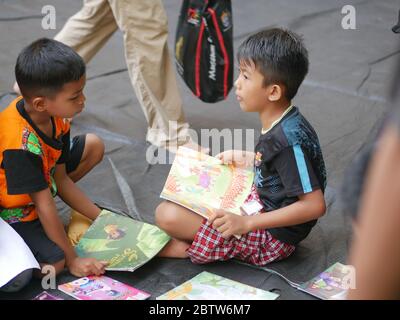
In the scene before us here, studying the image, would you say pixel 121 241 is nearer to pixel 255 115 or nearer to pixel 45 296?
pixel 45 296

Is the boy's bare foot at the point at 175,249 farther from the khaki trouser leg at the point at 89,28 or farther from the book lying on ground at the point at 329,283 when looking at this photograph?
the khaki trouser leg at the point at 89,28

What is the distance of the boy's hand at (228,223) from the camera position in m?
1.79

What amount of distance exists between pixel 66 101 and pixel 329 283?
34.7 inches

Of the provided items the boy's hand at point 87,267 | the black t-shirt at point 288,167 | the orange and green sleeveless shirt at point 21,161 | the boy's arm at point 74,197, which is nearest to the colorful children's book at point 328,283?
the black t-shirt at point 288,167

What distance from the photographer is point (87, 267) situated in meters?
1.89

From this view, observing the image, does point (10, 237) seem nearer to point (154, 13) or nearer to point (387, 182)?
point (154, 13)

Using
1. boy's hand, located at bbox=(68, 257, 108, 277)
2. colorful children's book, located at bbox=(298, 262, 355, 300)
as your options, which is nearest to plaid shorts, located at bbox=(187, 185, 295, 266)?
colorful children's book, located at bbox=(298, 262, 355, 300)

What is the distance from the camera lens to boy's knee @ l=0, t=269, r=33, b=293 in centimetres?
180

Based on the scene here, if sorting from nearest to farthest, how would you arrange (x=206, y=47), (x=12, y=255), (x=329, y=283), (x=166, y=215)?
1. (x=12, y=255)
2. (x=329, y=283)
3. (x=166, y=215)
4. (x=206, y=47)

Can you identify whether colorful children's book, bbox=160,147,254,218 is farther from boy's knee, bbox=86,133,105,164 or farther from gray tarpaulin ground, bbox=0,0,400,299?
boy's knee, bbox=86,133,105,164

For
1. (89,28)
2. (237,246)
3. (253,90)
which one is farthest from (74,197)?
(89,28)

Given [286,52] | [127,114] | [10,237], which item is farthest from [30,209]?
[127,114]

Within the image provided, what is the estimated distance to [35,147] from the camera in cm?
186

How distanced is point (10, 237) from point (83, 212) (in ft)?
1.23
